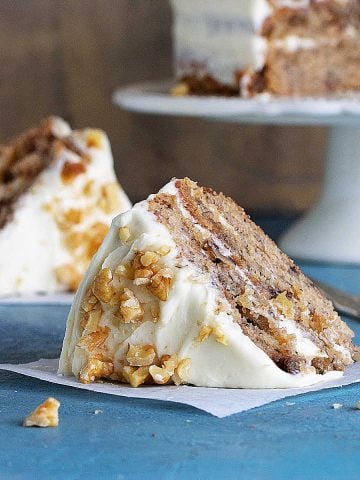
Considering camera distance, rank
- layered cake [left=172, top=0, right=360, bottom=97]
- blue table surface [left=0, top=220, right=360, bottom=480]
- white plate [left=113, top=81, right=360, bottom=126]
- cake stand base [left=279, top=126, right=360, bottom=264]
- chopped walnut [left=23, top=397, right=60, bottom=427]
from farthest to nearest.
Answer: layered cake [left=172, top=0, right=360, bottom=97]
cake stand base [left=279, top=126, right=360, bottom=264]
white plate [left=113, top=81, right=360, bottom=126]
chopped walnut [left=23, top=397, right=60, bottom=427]
blue table surface [left=0, top=220, right=360, bottom=480]

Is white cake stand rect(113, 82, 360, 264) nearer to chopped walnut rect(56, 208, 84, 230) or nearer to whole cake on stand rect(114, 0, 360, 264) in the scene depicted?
whole cake on stand rect(114, 0, 360, 264)

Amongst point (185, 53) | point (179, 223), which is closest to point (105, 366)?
point (179, 223)

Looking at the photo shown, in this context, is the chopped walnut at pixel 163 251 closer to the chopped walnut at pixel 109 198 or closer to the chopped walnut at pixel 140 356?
the chopped walnut at pixel 140 356

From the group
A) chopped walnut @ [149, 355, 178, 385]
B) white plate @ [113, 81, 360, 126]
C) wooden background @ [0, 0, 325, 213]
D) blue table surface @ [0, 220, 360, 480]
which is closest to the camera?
blue table surface @ [0, 220, 360, 480]

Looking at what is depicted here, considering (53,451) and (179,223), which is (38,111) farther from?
(53,451)

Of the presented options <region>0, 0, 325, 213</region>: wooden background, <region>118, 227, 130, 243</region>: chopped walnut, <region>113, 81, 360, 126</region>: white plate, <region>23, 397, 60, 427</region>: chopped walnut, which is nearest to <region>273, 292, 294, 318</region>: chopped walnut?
<region>118, 227, 130, 243</region>: chopped walnut

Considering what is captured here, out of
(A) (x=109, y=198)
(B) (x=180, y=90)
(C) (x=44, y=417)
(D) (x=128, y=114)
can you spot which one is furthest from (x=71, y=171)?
(D) (x=128, y=114)

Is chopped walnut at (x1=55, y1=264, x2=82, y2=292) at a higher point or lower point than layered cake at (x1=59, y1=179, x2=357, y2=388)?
lower
